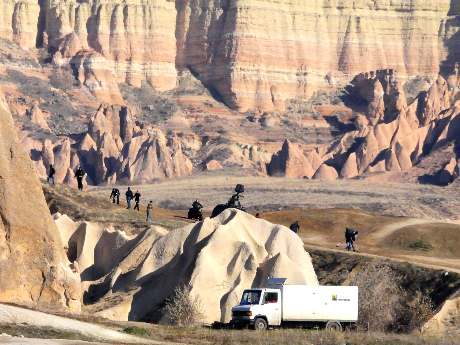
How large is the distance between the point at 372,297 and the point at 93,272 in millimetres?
13693

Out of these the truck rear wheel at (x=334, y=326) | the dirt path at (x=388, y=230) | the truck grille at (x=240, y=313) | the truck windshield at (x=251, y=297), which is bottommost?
the dirt path at (x=388, y=230)

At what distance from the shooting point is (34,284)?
178 feet

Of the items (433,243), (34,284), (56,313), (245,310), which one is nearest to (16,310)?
(56,313)

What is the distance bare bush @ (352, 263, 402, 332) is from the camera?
62.1 m

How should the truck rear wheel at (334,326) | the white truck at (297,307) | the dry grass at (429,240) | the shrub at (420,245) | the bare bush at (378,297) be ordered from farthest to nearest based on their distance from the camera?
1. the shrub at (420,245)
2. the dry grass at (429,240)
3. the bare bush at (378,297)
4. the truck rear wheel at (334,326)
5. the white truck at (297,307)

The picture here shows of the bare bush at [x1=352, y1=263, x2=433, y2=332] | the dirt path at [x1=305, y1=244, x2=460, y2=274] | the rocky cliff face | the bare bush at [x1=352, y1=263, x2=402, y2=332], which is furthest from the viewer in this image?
the dirt path at [x1=305, y1=244, x2=460, y2=274]

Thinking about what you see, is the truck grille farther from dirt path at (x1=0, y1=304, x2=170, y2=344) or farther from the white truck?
dirt path at (x1=0, y1=304, x2=170, y2=344)

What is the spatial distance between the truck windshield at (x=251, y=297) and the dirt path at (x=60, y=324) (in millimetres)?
9171

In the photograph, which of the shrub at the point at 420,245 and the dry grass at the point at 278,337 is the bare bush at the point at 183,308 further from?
the shrub at the point at 420,245

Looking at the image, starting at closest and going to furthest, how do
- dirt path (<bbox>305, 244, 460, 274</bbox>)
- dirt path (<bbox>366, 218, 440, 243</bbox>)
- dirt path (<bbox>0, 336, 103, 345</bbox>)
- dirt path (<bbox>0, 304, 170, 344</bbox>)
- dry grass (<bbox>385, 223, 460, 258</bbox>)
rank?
dirt path (<bbox>0, 336, 103, 345</bbox>), dirt path (<bbox>0, 304, 170, 344</bbox>), dirt path (<bbox>305, 244, 460, 274</bbox>), dry grass (<bbox>385, 223, 460, 258</bbox>), dirt path (<bbox>366, 218, 440, 243</bbox>)

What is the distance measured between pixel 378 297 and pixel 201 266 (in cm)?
681

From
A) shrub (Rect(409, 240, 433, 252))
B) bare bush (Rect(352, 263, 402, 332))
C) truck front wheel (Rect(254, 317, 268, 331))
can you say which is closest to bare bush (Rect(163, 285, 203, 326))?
truck front wheel (Rect(254, 317, 268, 331))

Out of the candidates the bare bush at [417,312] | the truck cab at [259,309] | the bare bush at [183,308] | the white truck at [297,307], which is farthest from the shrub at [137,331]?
the bare bush at [417,312]

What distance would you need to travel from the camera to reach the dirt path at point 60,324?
1826 inches
